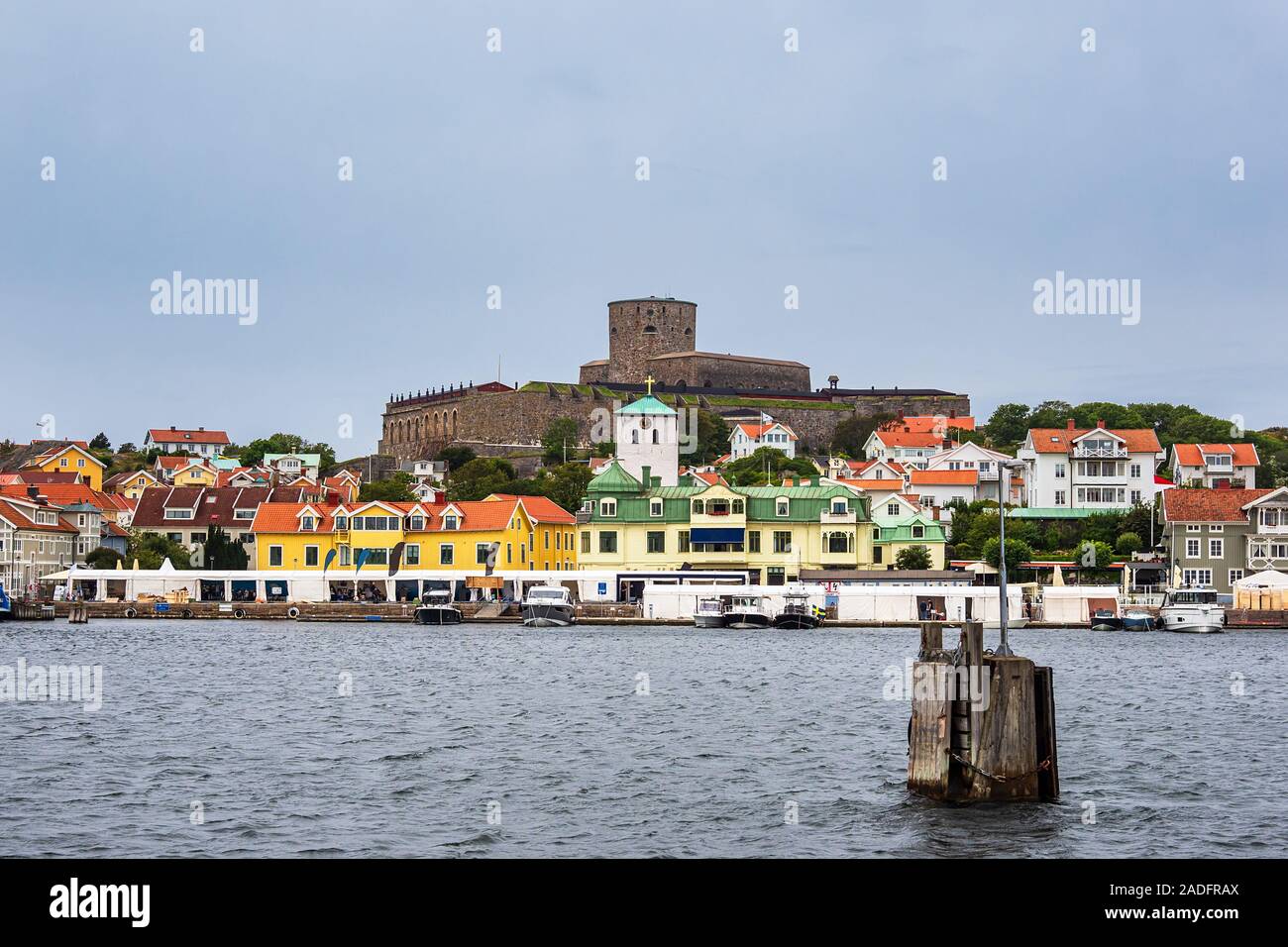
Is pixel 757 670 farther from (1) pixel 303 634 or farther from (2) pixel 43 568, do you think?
(2) pixel 43 568

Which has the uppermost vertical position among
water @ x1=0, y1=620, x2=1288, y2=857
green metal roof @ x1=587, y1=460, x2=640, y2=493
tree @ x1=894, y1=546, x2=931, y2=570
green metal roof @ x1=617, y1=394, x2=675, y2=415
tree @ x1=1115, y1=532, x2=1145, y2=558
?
green metal roof @ x1=617, y1=394, x2=675, y2=415

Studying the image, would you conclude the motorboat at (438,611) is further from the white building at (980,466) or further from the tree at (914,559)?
Result: the white building at (980,466)

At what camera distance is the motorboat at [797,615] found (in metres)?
78.3

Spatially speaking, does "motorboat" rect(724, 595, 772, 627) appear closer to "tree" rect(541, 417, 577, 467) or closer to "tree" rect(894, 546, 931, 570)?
"tree" rect(894, 546, 931, 570)

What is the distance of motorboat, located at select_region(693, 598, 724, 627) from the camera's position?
259ft

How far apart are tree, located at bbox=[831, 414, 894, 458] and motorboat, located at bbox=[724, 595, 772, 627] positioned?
272 ft

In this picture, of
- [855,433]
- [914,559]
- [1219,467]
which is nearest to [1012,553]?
[914,559]

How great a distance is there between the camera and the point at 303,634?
71.0 meters

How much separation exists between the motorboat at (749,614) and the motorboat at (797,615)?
2.02 feet

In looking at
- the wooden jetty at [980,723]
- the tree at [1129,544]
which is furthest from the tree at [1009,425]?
the wooden jetty at [980,723]

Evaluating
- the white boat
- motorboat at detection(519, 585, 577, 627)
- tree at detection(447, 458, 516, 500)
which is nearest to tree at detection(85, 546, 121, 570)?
tree at detection(447, 458, 516, 500)

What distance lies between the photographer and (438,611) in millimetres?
80188
